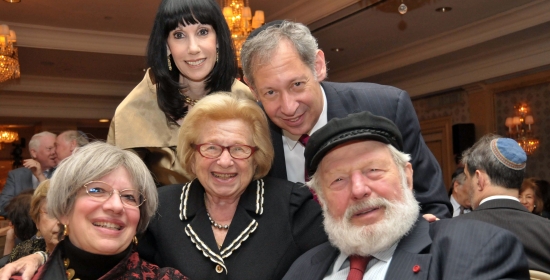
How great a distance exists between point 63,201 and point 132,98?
0.73 m

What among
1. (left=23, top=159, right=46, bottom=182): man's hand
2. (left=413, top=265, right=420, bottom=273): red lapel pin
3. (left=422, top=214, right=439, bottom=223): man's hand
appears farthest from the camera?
(left=23, top=159, right=46, bottom=182): man's hand

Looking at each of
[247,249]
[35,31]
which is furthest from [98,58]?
[247,249]

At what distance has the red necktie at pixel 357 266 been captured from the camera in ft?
5.64

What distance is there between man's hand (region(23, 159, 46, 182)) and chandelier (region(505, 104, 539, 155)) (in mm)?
7206

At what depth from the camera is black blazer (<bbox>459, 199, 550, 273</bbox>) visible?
2799 millimetres

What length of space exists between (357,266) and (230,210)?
63 cm

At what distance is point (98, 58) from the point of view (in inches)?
411

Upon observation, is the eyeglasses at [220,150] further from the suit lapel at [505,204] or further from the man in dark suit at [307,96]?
the suit lapel at [505,204]

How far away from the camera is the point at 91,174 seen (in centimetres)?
194

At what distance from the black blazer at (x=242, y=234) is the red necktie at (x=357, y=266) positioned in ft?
1.20

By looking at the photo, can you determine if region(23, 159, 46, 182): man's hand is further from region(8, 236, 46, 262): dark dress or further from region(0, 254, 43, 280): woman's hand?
region(0, 254, 43, 280): woman's hand

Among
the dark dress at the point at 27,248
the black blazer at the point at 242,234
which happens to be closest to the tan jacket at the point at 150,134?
the black blazer at the point at 242,234

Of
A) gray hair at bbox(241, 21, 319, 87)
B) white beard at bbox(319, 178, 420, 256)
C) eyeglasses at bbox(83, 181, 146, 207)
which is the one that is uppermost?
gray hair at bbox(241, 21, 319, 87)

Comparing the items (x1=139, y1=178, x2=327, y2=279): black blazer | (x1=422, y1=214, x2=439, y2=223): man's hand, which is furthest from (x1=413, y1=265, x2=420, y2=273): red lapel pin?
Result: (x1=139, y1=178, x2=327, y2=279): black blazer
